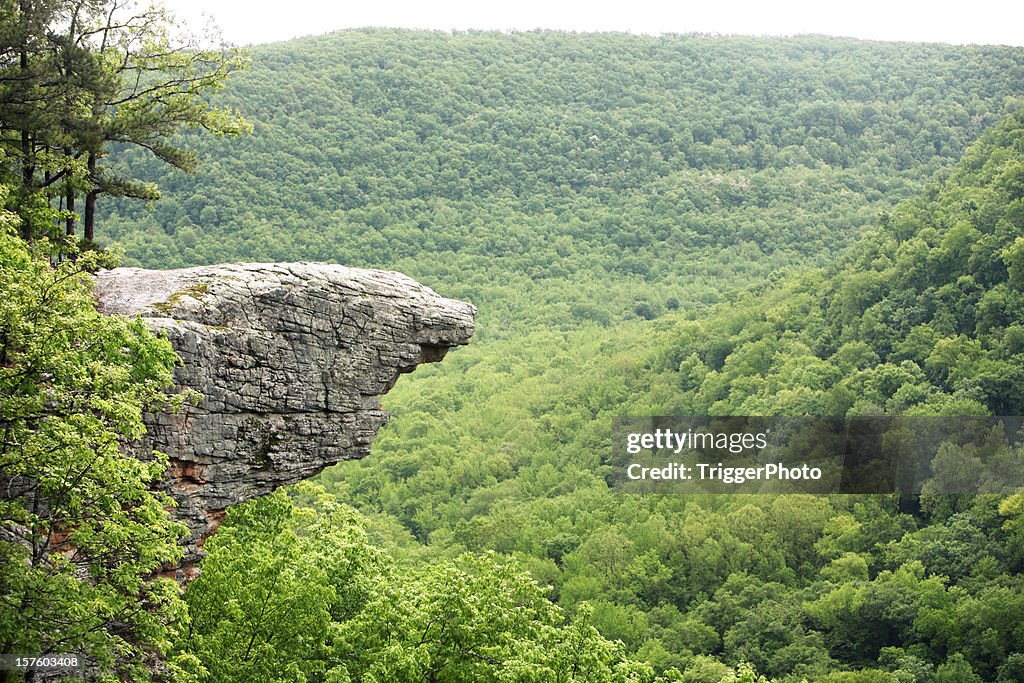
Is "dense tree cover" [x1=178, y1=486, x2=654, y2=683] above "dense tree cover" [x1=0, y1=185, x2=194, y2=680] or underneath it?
underneath

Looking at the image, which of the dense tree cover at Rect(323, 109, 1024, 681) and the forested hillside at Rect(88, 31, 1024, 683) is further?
the dense tree cover at Rect(323, 109, 1024, 681)

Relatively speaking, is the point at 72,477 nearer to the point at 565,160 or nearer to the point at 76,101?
the point at 76,101

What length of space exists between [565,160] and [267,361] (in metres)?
98.4

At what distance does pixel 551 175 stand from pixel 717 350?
50.5 m

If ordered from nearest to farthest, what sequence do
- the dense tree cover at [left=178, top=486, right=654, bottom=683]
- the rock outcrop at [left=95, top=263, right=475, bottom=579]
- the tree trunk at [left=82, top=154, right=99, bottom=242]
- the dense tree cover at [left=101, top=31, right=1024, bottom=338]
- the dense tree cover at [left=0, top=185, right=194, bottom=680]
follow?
the dense tree cover at [left=0, top=185, right=194, bottom=680]
the rock outcrop at [left=95, top=263, right=475, bottom=579]
the dense tree cover at [left=178, top=486, right=654, bottom=683]
the tree trunk at [left=82, top=154, right=99, bottom=242]
the dense tree cover at [left=101, top=31, right=1024, bottom=338]

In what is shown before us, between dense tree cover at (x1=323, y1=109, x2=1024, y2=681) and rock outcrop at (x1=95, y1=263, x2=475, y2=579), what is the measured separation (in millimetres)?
15300

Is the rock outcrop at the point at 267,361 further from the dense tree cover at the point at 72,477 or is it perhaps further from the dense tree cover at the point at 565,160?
the dense tree cover at the point at 565,160

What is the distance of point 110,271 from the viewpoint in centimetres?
1953

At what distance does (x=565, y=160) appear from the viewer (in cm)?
11494

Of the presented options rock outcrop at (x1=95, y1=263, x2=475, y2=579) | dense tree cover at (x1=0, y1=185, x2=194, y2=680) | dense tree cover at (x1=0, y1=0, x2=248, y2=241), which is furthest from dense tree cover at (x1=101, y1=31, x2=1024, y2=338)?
dense tree cover at (x1=0, y1=185, x2=194, y2=680)

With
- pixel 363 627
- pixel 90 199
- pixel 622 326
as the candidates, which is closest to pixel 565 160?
pixel 622 326

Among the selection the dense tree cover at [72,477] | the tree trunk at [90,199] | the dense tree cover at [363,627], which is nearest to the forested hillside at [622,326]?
the dense tree cover at [363,627]

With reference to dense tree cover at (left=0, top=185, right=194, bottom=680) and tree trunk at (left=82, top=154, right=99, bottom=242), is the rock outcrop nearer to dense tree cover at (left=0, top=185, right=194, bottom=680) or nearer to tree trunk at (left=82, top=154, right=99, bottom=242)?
dense tree cover at (left=0, top=185, right=194, bottom=680)

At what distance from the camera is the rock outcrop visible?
18.0 m
